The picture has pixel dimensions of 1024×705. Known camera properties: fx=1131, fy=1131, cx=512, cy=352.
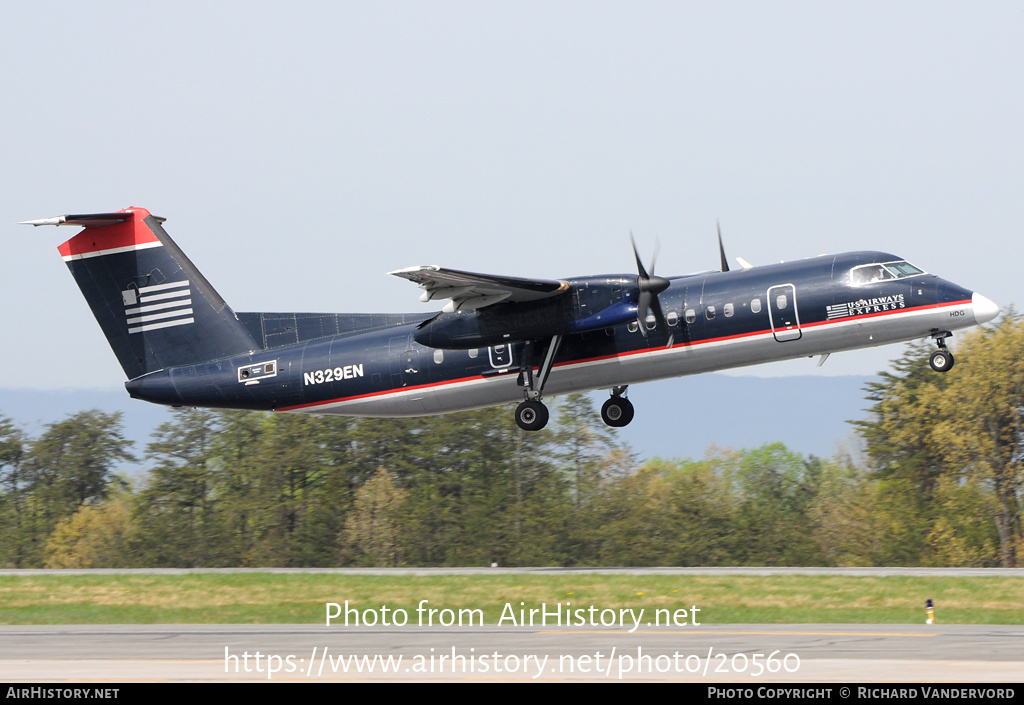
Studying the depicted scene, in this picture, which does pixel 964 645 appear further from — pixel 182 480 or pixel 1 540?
pixel 1 540

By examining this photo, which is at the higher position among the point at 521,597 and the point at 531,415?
the point at 531,415

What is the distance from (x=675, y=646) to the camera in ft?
62.0

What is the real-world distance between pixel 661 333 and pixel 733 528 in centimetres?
2961

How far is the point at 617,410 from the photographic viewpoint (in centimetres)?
2797

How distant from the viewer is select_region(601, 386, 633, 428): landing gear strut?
2773 cm

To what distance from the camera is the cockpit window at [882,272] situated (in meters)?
23.9

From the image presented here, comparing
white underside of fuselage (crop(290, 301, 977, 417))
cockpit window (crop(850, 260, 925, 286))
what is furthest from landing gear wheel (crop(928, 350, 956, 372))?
cockpit window (crop(850, 260, 925, 286))

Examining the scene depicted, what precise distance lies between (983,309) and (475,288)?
1057 centimetres

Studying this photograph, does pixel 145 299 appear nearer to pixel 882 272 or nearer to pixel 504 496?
pixel 882 272

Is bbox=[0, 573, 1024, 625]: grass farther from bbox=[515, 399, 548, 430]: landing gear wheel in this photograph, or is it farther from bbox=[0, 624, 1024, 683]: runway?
bbox=[515, 399, 548, 430]: landing gear wheel

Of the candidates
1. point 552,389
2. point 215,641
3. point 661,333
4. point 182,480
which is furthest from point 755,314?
point 182,480

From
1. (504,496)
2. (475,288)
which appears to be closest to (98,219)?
(475,288)

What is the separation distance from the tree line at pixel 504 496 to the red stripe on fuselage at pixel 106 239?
92.0 feet

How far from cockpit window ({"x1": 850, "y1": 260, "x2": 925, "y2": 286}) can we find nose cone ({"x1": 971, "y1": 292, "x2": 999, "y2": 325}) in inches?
50.2
